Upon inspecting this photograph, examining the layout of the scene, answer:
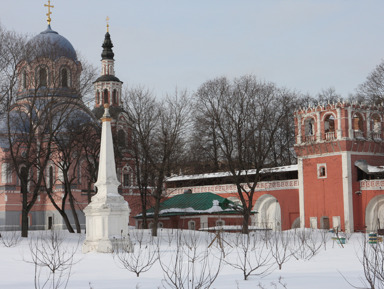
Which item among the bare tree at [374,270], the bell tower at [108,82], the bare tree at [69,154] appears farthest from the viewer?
the bell tower at [108,82]

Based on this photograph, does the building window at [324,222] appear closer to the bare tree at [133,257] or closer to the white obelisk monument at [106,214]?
the bare tree at [133,257]

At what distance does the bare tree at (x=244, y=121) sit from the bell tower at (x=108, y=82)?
6566mm

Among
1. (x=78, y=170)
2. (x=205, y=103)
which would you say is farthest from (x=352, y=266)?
(x=205, y=103)

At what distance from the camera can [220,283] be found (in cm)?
1333

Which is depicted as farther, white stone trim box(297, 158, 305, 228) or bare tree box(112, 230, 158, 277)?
white stone trim box(297, 158, 305, 228)

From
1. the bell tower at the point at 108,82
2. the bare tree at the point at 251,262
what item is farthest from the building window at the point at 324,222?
the bell tower at the point at 108,82

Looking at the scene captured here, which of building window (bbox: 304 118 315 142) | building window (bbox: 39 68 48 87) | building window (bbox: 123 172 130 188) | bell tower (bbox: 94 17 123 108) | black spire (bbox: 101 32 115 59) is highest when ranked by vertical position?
black spire (bbox: 101 32 115 59)

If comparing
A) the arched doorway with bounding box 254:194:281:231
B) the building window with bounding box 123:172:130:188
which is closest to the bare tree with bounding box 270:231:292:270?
the arched doorway with bounding box 254:194:281:231

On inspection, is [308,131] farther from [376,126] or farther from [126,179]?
[126,179]

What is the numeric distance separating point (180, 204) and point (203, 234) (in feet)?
39.7

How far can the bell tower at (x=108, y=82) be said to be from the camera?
5212cm

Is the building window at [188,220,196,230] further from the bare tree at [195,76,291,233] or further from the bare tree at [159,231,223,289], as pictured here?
the bare tree at [159,231,223,289]

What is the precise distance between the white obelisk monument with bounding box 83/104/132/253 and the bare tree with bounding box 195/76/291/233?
47.7 feet

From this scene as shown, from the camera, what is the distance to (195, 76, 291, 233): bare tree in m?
38.5
